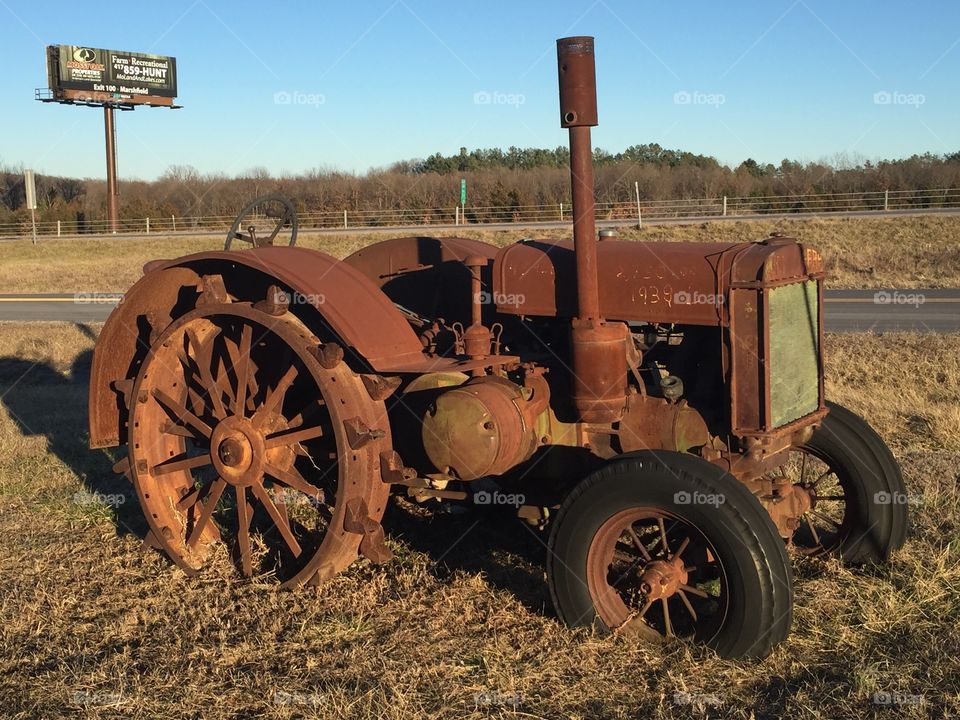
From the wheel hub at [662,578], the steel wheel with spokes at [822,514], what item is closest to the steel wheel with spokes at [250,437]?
the wheel hub at [662,578]

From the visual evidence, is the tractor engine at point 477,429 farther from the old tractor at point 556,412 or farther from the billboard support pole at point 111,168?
the billboard support pole at point 111,168

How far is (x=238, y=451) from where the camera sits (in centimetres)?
417

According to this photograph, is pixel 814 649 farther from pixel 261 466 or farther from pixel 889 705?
pixel 261 466

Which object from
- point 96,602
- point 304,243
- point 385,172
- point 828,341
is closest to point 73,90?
point 385,172

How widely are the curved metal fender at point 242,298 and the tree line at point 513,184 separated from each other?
87.2 feet

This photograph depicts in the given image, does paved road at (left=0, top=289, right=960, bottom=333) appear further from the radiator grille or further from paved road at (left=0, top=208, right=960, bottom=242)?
the radiator grille

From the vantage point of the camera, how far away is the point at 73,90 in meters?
39.9

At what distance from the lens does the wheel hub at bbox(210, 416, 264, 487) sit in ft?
13.7

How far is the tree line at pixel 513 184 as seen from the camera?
3084cm

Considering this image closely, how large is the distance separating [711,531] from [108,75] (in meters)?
42.7

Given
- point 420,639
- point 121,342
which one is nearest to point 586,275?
point 420,639

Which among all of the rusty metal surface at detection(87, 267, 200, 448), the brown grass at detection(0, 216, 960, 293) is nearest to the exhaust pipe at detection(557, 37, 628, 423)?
the rusty metal surface at detection(87, 267, 200, 448)

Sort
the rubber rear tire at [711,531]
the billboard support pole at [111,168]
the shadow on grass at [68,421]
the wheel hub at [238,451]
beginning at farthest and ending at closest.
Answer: the billboard support pole at [111,168] < the shadow on grass at [68,421] < the wheel hub at [238,451] < the rubber rear tire at [711,531]

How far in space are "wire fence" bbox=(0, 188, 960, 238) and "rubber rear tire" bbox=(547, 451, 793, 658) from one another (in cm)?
2168
